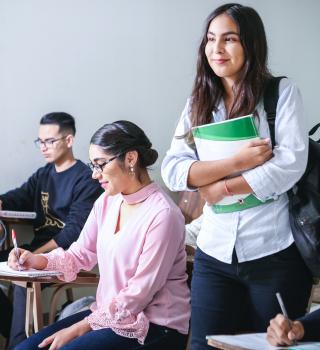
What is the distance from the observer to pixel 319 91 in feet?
12.0

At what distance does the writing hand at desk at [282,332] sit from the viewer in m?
1.31

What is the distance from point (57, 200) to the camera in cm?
333

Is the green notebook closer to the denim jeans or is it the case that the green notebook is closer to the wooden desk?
the denim jeans

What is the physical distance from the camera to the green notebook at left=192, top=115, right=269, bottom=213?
1.54 m

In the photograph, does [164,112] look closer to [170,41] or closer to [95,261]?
[170,41]

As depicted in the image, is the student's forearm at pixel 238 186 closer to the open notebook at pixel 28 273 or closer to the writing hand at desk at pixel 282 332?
the writing hand at desk at pixel 282 332

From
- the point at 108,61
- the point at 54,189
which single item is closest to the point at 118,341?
the point at 54,189

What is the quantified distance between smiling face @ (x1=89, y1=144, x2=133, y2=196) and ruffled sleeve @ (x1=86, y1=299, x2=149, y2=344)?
1.22 ft

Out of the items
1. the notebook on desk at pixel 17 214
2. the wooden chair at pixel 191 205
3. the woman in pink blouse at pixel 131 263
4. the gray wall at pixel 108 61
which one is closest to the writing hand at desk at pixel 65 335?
the woman in pink blouse at pixel 131 263

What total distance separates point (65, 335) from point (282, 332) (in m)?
0.89

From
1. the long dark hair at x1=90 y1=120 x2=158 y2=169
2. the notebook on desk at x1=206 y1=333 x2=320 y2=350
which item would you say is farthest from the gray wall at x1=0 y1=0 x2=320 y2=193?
the notebook on desk at x1=206 y1=333 x2=320 y2=350

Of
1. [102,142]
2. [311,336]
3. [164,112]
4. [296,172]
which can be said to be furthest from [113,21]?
[311,336]

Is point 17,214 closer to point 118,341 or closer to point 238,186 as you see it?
point 118,341

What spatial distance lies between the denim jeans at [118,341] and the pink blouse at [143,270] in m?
0.02
